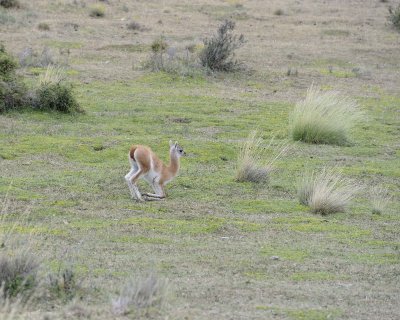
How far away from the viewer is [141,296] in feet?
25.9

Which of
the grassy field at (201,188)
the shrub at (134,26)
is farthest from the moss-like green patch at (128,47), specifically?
the shrub at (134,26)

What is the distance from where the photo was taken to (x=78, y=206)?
42.2 feet

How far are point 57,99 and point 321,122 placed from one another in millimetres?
5889

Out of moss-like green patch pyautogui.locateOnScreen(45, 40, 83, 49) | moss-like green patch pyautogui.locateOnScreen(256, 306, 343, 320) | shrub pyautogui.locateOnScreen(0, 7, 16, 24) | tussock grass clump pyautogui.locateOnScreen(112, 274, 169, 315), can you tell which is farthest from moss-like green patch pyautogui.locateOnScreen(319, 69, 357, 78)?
tussock grass clump pyautogui.locateOnScreen(112, 274, 169, 315)

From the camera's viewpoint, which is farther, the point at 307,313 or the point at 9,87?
the point at 9,87

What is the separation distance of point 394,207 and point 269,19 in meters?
26.8

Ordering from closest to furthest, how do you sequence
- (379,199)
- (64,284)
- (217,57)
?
1. (64,284)
2. (379,199)
3. (217,57)

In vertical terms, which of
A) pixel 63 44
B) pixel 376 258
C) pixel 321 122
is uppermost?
pixel 63 44

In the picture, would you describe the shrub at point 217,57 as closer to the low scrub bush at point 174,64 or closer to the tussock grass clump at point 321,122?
the low scrub bush at point 174,64

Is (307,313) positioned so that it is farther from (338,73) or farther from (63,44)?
(63,44)

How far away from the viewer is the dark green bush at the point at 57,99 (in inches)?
765

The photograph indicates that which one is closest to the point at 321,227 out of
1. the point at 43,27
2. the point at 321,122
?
the point at 321,122

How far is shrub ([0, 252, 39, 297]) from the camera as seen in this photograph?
8.39 m

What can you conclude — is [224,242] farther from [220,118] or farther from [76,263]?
[220,118]
